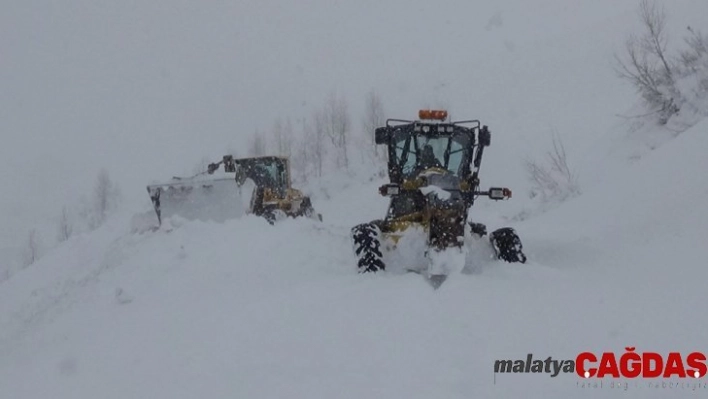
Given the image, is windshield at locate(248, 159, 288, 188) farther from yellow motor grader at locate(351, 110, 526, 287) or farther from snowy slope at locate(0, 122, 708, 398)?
yellow motor grader at locate(351, 110, 526, 287)

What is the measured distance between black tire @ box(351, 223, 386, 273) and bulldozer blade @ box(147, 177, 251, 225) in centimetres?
436

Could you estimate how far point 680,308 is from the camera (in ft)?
18.3

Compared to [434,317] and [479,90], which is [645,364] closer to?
[434,317]

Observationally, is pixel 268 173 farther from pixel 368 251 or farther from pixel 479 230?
pixel 368 251

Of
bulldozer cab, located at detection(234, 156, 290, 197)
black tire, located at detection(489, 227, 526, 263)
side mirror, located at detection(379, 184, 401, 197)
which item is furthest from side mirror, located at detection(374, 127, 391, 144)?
bulldozer cab, located at detection(234, 156, 290, 197)

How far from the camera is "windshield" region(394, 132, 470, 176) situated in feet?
30.3

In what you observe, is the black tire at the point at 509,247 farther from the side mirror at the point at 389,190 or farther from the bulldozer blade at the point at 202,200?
the bulldozer blade at the point at 202,200

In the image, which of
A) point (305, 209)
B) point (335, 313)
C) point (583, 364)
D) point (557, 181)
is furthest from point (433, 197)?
point (557, 181)

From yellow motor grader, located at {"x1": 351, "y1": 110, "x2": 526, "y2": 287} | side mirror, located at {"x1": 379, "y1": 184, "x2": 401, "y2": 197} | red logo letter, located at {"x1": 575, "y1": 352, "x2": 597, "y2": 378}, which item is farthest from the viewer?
side mirror, located at {"x1": 379, "y1": 184, "x2": 401, "y2": 197}

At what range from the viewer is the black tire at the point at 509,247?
8211 mm

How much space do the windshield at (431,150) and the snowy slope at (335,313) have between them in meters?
1.61

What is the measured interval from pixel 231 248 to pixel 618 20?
6023cm

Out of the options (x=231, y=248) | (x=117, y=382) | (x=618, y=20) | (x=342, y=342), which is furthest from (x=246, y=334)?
(x=618, y=20)

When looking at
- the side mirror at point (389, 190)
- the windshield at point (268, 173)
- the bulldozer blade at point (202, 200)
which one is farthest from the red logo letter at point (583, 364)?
the windshield at point (268, 173)
